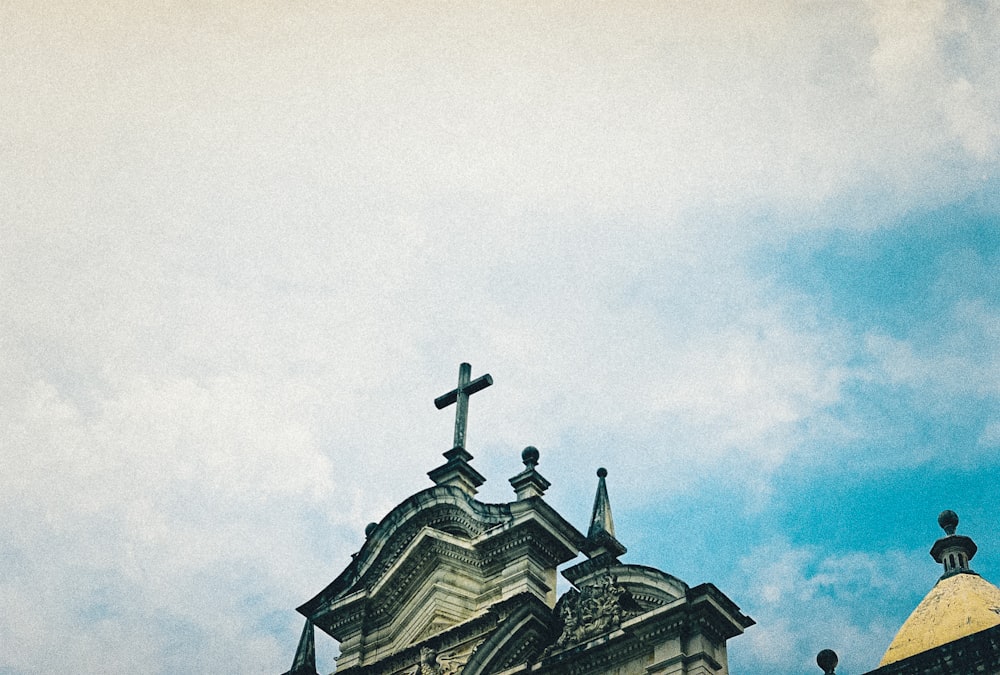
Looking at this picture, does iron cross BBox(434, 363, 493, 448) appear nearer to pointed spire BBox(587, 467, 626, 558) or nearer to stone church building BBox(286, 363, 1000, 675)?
stone church building BBox(286, 363, 1000, 675)

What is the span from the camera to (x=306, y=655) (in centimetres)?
2864

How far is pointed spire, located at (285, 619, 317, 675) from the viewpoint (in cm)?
2834

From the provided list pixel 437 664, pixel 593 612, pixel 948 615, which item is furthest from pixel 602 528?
pixel 948 615

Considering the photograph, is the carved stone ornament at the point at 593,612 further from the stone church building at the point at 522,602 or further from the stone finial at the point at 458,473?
the stone finial at the point at 458,473

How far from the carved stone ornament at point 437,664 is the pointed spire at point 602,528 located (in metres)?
3.41

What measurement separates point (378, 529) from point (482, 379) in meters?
4.21

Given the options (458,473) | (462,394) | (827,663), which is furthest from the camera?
(462,394)

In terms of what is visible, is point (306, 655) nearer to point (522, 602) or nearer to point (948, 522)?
point (522, 602)

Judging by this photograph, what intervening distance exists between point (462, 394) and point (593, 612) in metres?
7.89

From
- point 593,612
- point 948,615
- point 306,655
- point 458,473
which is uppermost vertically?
point 458,473

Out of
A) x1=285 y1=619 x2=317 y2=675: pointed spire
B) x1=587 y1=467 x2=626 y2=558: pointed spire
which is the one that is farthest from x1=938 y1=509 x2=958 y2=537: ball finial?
x1=285 y1=619 x2=317 y2=675: pointed spire

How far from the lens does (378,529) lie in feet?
92.4

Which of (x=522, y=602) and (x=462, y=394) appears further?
(x=462, y=394)

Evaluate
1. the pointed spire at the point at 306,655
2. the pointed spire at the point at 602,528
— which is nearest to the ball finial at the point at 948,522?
the pointed spire at the point at 602,528
